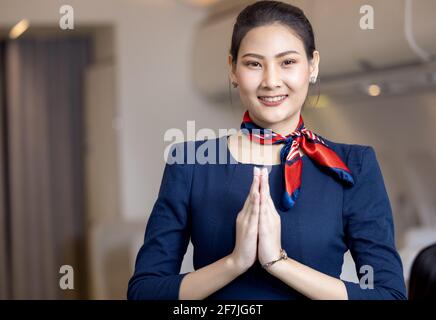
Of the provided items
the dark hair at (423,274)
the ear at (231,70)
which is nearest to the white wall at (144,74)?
the dark hair at (423,274)

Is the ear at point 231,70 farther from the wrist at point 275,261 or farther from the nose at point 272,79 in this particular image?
the wrist at point 275,261

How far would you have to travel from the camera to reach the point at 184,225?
2.25 feet

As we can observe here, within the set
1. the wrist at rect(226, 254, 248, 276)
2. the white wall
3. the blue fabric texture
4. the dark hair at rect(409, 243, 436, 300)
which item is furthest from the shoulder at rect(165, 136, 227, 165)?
the white wall

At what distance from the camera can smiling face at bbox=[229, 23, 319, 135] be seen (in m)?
0.66

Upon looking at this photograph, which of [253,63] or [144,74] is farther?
[144,74]

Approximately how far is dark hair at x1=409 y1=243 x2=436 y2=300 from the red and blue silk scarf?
0.46 m

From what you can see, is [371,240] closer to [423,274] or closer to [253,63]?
[253,63]

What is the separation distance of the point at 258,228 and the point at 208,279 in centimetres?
7

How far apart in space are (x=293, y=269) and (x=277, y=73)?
0.17 meters

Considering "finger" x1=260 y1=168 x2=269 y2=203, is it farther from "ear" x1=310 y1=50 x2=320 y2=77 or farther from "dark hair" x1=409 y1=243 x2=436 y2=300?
"dark hair" x1=409 y1=243 x2=436 y2=300

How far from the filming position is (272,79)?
65cm

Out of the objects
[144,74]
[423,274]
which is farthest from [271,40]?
[144,74]

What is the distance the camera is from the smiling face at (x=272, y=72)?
0.66 metres
